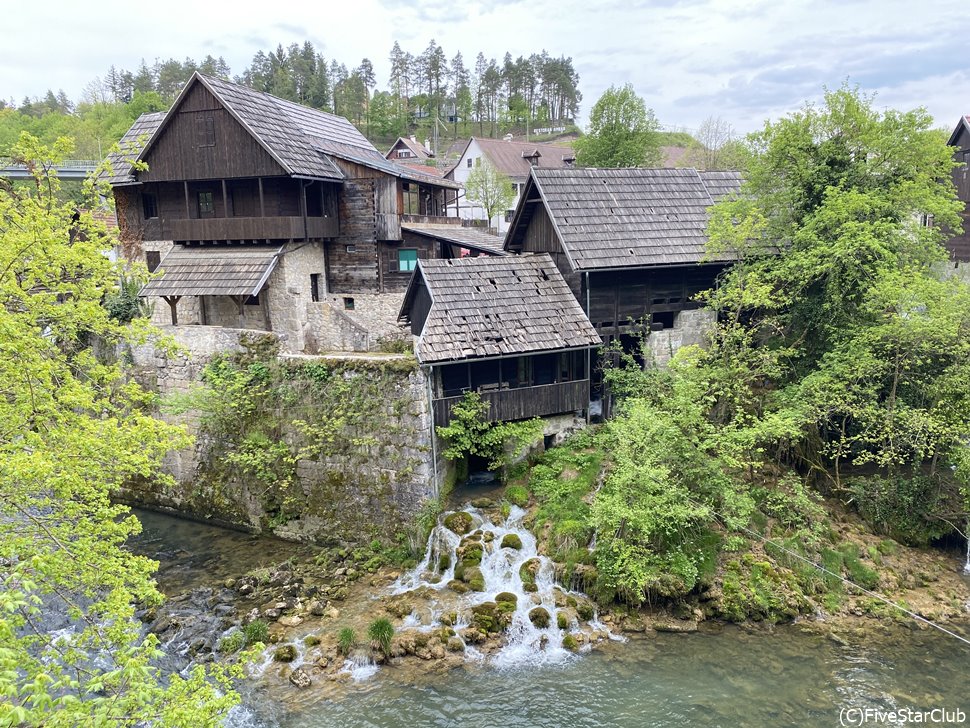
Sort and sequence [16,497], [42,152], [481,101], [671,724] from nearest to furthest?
1. [16,497]
2. [42,152]
3. [671,724]
4. [481,101]

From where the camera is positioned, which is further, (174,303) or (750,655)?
(174,303)

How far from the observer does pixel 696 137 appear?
53.9 metres

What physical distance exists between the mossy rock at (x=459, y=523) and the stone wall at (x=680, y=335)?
8.10 metres

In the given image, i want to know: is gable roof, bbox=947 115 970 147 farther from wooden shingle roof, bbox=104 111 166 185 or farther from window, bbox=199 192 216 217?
wooden shingle roof, bbox=104 111 166 185

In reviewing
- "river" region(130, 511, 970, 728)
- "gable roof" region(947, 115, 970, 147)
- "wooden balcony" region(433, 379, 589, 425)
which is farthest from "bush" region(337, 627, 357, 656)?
"gable roof" region(947, 115, 970, 147)

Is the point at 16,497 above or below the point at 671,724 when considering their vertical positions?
above

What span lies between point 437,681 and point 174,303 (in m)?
17.1

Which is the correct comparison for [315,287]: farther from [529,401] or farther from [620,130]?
[620,130]

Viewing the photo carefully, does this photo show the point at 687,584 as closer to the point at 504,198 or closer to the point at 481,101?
the point at 504,198

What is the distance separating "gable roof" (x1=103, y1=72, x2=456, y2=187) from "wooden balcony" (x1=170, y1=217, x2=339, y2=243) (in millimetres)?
1927

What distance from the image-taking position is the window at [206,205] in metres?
25.5

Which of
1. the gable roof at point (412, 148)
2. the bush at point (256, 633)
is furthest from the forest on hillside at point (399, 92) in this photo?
the bush at point (256, 633)

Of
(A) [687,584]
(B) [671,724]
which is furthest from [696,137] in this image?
(B) [671,724]

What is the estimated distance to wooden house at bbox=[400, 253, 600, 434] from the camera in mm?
17188
